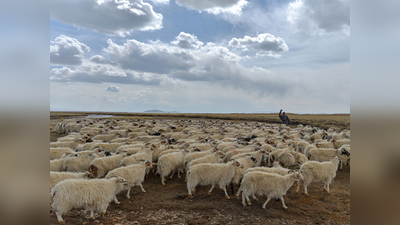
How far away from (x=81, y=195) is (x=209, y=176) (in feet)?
15.0

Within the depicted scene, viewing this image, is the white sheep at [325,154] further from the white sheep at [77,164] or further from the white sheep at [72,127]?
the white sheep at [72,127]

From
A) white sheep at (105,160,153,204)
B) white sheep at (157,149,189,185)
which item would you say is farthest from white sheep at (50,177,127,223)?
white sheep at (157,149,189,185)

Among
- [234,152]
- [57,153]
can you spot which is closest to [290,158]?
[234,152]

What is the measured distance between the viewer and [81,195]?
22.4 ft

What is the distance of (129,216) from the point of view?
7.30 metres

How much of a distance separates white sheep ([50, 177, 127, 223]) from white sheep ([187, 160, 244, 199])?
115 inches

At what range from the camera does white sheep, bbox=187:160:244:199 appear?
8.99 m

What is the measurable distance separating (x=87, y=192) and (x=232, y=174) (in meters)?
5.34

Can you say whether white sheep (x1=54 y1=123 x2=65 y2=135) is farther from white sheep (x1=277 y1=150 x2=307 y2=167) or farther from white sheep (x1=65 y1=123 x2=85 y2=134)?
white sheep (x1=277 y1=150 x2=307 y2=167)

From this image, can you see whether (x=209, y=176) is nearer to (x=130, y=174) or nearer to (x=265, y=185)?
(x=265, y=185)

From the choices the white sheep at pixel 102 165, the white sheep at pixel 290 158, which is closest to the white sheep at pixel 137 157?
the white sheep at pixel 102 165
